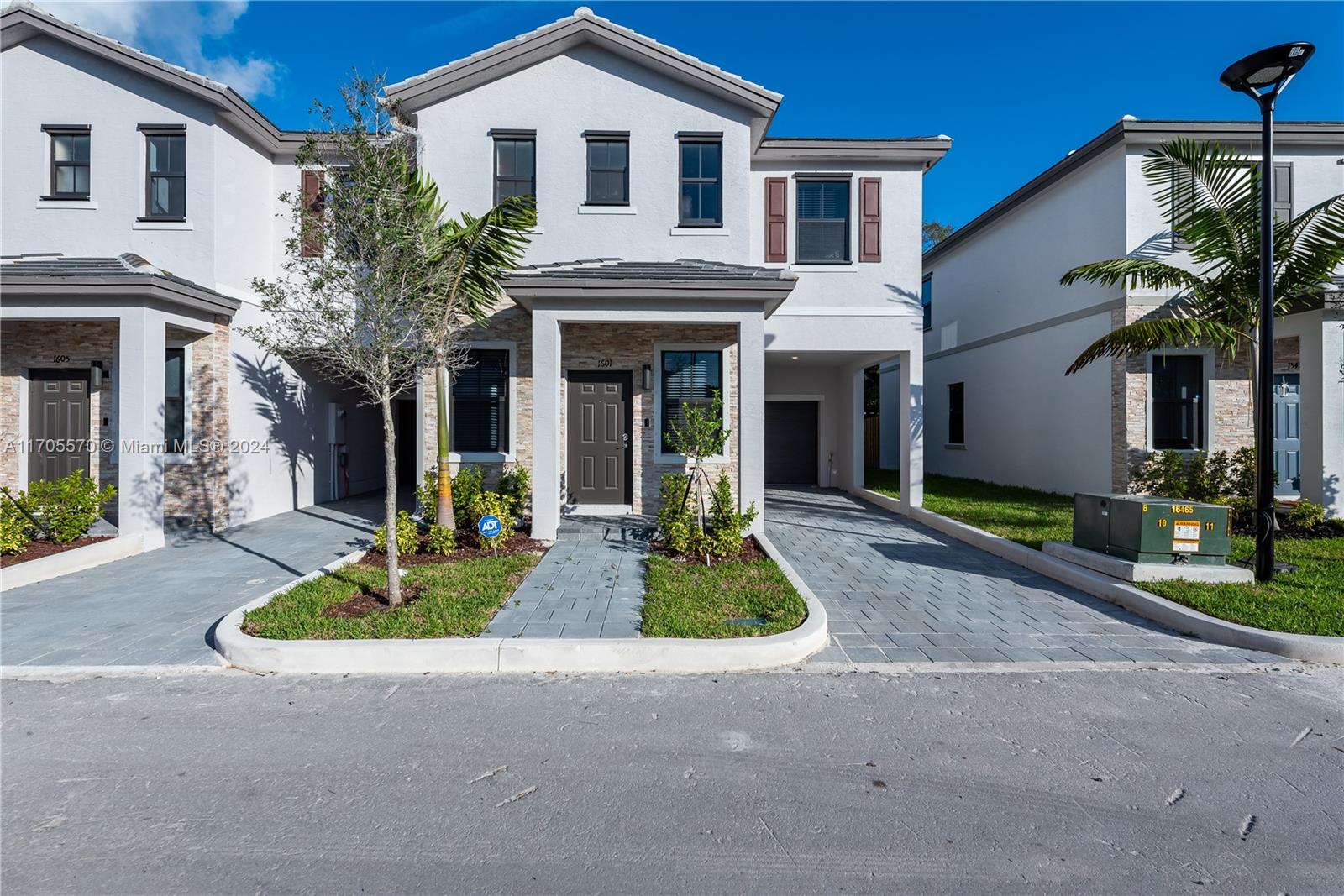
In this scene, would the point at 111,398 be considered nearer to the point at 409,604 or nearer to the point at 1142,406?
the point at 409,604

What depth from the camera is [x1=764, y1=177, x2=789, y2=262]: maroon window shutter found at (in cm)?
1176

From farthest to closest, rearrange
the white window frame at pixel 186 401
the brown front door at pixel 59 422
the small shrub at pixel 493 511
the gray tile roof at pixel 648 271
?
the brown front door at pixel 59 422
the white window frame at pixel 186 401
the gray tile roof at pixel 648 271
the small shrub at pixel 493 511

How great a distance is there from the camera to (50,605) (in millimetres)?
6320

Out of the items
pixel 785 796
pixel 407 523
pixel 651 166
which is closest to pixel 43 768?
pixel 785 796

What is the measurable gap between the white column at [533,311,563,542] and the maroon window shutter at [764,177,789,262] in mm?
4836

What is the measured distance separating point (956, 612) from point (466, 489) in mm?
6709

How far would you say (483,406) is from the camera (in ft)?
35.3

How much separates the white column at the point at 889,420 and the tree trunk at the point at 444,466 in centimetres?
1531

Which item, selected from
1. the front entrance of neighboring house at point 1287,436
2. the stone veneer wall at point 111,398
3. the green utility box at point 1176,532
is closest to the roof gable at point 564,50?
the stone veneer wall at point 111,398

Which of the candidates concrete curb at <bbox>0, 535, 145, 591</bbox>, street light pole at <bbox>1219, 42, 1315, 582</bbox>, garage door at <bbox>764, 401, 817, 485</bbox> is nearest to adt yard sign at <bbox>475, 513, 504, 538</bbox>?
concrete curb at <bbox>0, 535, 145, 591</bbox>

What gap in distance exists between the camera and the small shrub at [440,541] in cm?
811

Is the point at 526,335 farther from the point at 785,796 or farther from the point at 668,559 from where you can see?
the point at 785,796

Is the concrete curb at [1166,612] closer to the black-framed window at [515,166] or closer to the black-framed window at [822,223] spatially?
the black-framed window at [822,223]

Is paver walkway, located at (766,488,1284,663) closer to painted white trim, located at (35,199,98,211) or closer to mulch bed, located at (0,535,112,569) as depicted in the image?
mulch bed, located at (0,535,112,569)
